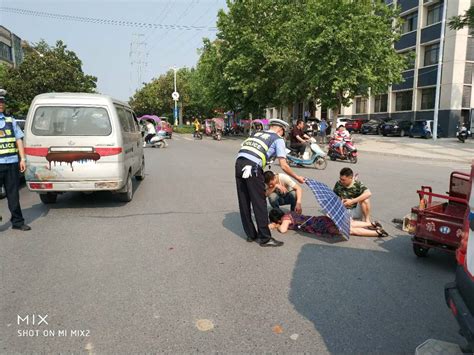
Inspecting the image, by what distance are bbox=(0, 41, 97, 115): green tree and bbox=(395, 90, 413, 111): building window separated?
97.3 feet

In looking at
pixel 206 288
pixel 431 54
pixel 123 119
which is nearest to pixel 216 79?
pixel 431 54

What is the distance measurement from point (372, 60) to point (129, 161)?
674 inches

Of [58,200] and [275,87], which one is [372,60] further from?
[58,200]

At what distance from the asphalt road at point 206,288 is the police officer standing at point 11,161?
324 millimetres

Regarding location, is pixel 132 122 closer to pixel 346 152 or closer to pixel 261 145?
pixel 261 145

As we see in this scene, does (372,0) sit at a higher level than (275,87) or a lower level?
higher

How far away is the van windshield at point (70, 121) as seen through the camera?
674 centimetres

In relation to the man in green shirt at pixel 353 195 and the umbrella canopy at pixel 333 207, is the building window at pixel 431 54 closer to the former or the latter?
the man in green shirt at pixel 353 195

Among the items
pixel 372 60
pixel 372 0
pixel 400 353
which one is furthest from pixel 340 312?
pixel 372 0

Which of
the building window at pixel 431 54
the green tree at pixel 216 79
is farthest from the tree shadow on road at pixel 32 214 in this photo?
the building window at pixel 431 54

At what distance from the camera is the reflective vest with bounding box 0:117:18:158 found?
5535mm

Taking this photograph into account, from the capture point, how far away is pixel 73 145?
6.68 m

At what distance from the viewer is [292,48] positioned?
82.4 feet

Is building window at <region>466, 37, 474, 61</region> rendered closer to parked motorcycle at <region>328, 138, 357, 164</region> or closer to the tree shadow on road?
parked motorcycle at <region>328, 138, 357, 164</region>
